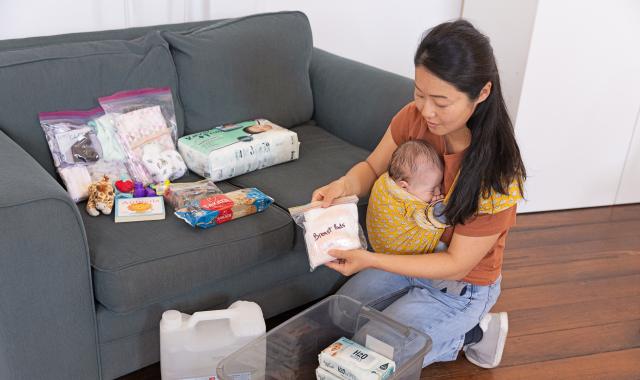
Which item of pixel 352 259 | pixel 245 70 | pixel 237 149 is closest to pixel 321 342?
pixel 352 259

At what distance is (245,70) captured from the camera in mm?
2182

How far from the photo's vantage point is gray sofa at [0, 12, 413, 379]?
4.72ft

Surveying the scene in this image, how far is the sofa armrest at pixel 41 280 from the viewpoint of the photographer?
1.38 m

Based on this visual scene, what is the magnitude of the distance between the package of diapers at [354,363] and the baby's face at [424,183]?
1.27 ft

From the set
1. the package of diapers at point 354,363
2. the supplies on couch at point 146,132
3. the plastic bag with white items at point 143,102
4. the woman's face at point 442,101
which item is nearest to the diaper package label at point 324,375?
the package of diapers at point 354,363

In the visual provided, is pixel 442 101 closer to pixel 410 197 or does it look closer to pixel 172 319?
pixel 410 197

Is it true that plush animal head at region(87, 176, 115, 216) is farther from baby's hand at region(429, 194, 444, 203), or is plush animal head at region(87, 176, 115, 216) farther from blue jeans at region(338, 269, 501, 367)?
baby's hand at region(429, 194, 444, 203)

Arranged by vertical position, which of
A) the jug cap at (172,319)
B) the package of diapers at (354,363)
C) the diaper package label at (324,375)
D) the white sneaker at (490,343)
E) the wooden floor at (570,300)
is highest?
the jug cap at (172,319)

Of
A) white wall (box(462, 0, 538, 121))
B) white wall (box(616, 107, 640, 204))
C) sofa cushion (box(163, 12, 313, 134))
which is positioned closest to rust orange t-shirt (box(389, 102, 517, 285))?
sofa cushion (box(163, 12, 313, 134))

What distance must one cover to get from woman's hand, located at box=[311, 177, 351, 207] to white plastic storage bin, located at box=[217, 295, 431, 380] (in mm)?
257

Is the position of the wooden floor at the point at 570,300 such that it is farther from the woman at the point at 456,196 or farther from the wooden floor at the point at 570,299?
the woman at the point at 456,196

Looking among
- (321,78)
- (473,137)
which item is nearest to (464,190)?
(473,137)

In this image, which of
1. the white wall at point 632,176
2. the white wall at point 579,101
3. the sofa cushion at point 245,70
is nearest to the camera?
the sofa cushion at point 245,70

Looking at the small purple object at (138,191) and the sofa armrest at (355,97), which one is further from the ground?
the sofa armrest at (355,97)
